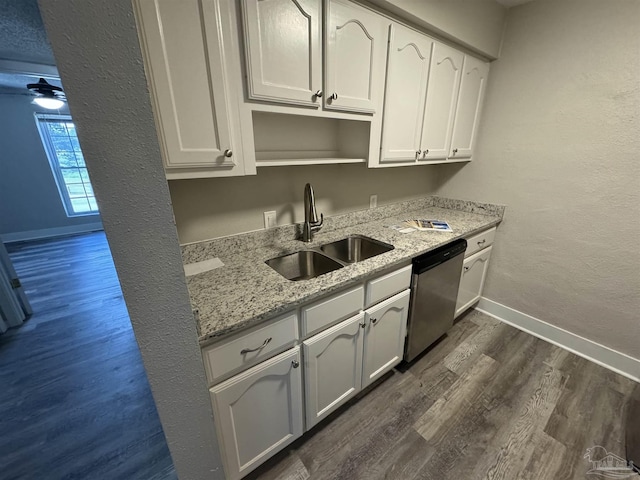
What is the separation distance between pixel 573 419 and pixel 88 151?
245cm

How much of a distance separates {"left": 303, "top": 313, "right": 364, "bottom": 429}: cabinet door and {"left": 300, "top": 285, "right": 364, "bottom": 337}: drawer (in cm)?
5

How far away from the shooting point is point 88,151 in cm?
47

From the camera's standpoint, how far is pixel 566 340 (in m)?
1.99

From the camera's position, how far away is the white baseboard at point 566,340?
177 cm

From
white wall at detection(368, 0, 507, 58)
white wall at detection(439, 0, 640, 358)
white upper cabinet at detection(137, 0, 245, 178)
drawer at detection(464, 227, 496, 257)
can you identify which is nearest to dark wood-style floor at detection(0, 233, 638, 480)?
white wall at detection(439, 0, 640, 358)

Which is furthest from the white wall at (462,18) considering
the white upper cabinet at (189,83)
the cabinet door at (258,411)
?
the cabinet door at (258,411)

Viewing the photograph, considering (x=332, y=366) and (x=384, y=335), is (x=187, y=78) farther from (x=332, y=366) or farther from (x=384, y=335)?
(x=384, y=335)

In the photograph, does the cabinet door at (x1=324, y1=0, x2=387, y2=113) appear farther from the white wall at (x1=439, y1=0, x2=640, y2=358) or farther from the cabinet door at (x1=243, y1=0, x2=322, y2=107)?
the white wall at (x1=439, y1=0, x2=640, y2=358)

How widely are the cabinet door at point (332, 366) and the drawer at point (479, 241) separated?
1.19 m

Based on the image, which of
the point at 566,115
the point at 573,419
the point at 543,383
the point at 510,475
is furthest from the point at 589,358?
the point at 566,115

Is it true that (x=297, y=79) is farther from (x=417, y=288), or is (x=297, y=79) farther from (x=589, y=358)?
(x=589, y=358)

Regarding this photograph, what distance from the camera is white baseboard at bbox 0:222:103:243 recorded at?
434 cm

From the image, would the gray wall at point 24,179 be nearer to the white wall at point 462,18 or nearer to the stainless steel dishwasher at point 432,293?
the white wall at point 462,18

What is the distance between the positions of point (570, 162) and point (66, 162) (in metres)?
7.13
